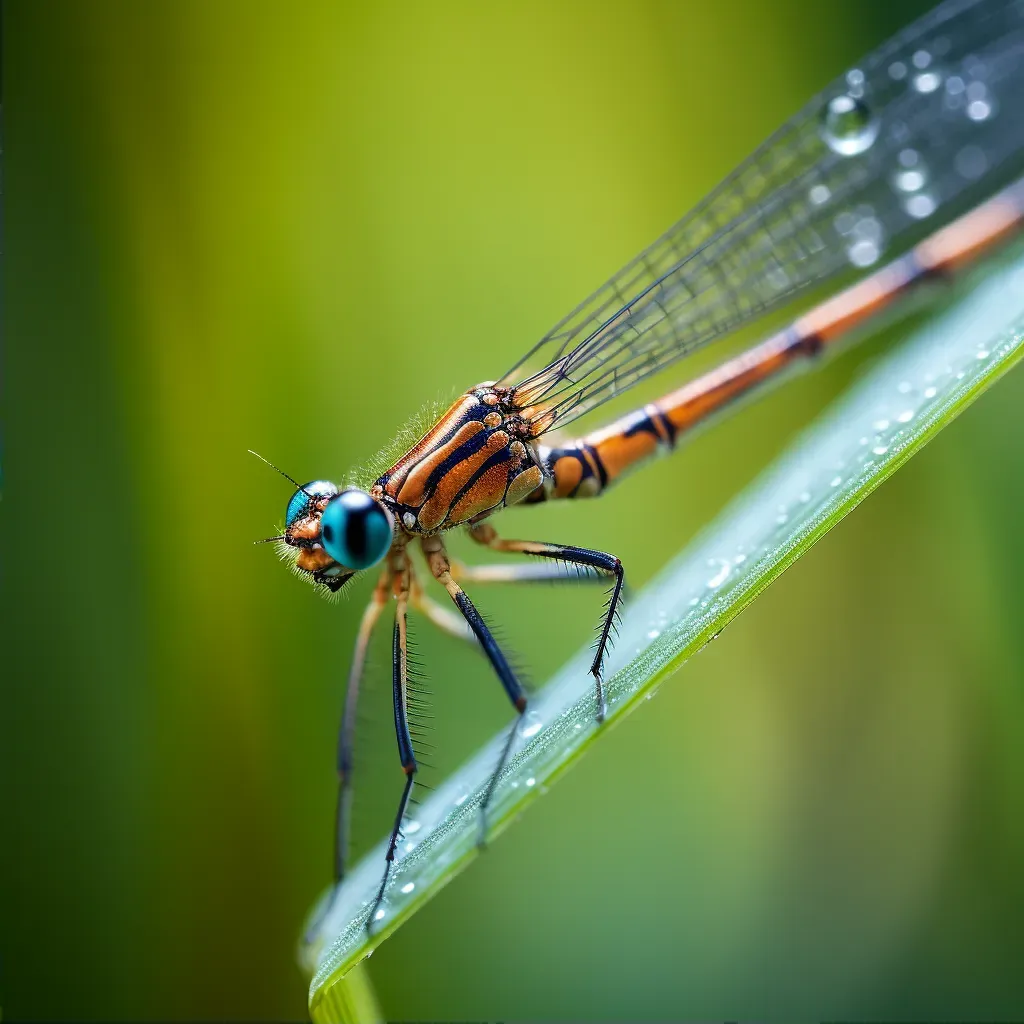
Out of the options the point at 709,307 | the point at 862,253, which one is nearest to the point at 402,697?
the point at 709,307

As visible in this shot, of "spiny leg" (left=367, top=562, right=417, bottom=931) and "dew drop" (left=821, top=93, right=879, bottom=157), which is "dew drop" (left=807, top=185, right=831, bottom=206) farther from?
"spiny leg" (left=367, top=562, right=417, bottom=931)

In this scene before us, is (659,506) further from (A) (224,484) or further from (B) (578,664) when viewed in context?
(A) (224,484)

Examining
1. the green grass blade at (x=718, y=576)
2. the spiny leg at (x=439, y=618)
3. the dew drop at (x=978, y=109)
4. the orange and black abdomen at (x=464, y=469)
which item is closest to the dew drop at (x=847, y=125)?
the dew drop at (x=978, y=109)

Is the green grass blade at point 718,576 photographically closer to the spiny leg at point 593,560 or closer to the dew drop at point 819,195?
the spiny leg at point 593,560

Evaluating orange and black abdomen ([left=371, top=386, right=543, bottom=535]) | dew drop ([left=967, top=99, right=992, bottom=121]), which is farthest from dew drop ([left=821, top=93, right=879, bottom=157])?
orange and black abdomen ([left=371, top=386, right=543, bottom=535])

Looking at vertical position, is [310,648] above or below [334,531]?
below

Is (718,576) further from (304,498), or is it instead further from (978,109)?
(978,109)

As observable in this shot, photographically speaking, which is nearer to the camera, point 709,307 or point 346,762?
point 346,762

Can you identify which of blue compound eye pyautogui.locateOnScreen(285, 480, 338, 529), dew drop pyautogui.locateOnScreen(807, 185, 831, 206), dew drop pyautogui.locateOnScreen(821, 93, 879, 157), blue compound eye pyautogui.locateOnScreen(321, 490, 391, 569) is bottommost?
dew drop pyautogui.locateOnScreen(807, 185, 831, 206)
